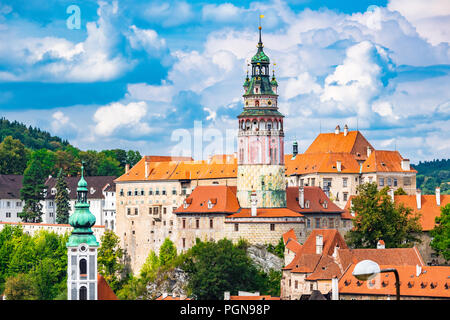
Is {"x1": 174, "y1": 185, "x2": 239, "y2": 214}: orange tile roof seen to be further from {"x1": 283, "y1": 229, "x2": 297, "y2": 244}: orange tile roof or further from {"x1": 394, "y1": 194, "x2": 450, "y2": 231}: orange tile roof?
{"x1": 394, "y1": 194, "x2": 450, "y2": 231}: orange tile roof

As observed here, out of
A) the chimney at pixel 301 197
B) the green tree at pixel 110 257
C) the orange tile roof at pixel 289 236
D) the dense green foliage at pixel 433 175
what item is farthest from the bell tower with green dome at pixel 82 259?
the dense green foliage at pixel 433 175

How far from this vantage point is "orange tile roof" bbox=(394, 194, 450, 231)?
7969 centimetres

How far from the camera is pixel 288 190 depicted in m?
82.2

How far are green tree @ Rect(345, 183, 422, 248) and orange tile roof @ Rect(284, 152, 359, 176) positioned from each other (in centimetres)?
1400

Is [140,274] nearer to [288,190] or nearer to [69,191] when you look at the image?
[288,190]

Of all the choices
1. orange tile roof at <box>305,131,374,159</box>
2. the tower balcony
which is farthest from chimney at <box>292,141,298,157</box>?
the tower balcony

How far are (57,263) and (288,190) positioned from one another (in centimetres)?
2779

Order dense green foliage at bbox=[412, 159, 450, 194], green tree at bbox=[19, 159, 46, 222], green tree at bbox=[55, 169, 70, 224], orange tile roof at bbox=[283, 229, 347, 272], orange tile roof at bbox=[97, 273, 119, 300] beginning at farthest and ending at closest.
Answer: dense green foliage at bbox=[412, 159, 450, 194], green tree at bbox=[19, 159, 46, 222], green tree at bbox=[55, 169, 70, 224], orange tile roof at bbox=[97, 273, 119, 300], orange tile roof at bbox=[283, 229, 347, 272]

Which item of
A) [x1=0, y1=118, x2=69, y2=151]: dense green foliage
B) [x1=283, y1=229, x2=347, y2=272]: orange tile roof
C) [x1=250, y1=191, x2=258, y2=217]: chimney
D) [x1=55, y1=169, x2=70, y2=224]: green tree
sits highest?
[x1=0, y1=118, x2=69, y2=151]: dense green foliage

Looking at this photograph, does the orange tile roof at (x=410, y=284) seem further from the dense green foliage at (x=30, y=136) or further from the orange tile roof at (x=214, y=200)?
the dense green foliage at (x=30, y=136)

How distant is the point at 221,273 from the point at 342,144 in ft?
95.7

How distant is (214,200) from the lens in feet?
263

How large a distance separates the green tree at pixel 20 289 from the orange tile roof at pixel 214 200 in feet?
56.1
